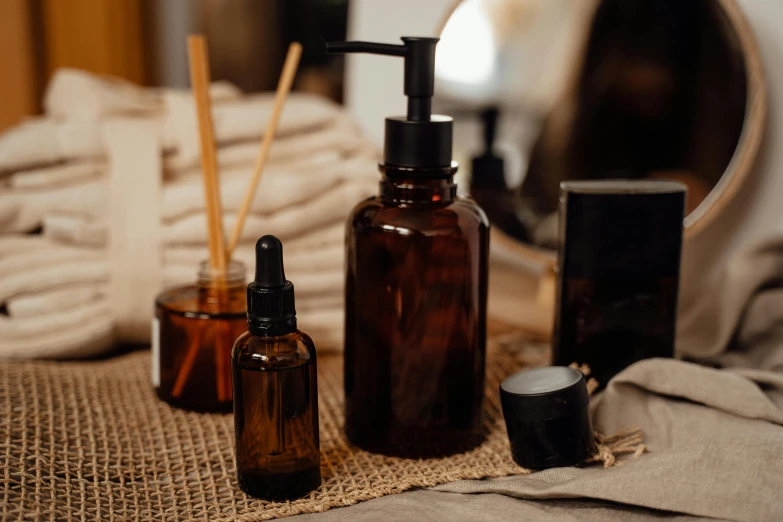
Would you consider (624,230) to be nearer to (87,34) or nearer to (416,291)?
(416,291)

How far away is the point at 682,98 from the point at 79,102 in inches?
20.3

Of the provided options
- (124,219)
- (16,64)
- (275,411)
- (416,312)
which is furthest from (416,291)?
(16,64)

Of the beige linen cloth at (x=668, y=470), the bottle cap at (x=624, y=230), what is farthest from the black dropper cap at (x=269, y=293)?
the bottle cap at (x=624, y=230)

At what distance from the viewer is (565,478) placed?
0.46 meters

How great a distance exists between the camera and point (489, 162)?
2.43 feet

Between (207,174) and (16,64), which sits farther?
(16,64)

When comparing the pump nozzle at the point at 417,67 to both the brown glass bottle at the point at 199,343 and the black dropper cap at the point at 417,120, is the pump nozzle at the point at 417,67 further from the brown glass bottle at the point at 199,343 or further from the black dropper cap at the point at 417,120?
the brown glass bottle at the point at 199,343

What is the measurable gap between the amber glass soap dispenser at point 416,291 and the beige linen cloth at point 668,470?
0.06 metres

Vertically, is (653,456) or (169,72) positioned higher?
(169,72)

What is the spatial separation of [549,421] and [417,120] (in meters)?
0.20

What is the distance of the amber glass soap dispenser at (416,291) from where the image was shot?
48 centimetres

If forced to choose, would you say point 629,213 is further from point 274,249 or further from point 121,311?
point 121,311

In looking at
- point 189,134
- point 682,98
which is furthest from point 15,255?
point 682,98

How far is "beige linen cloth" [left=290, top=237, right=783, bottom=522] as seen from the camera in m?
0.41
